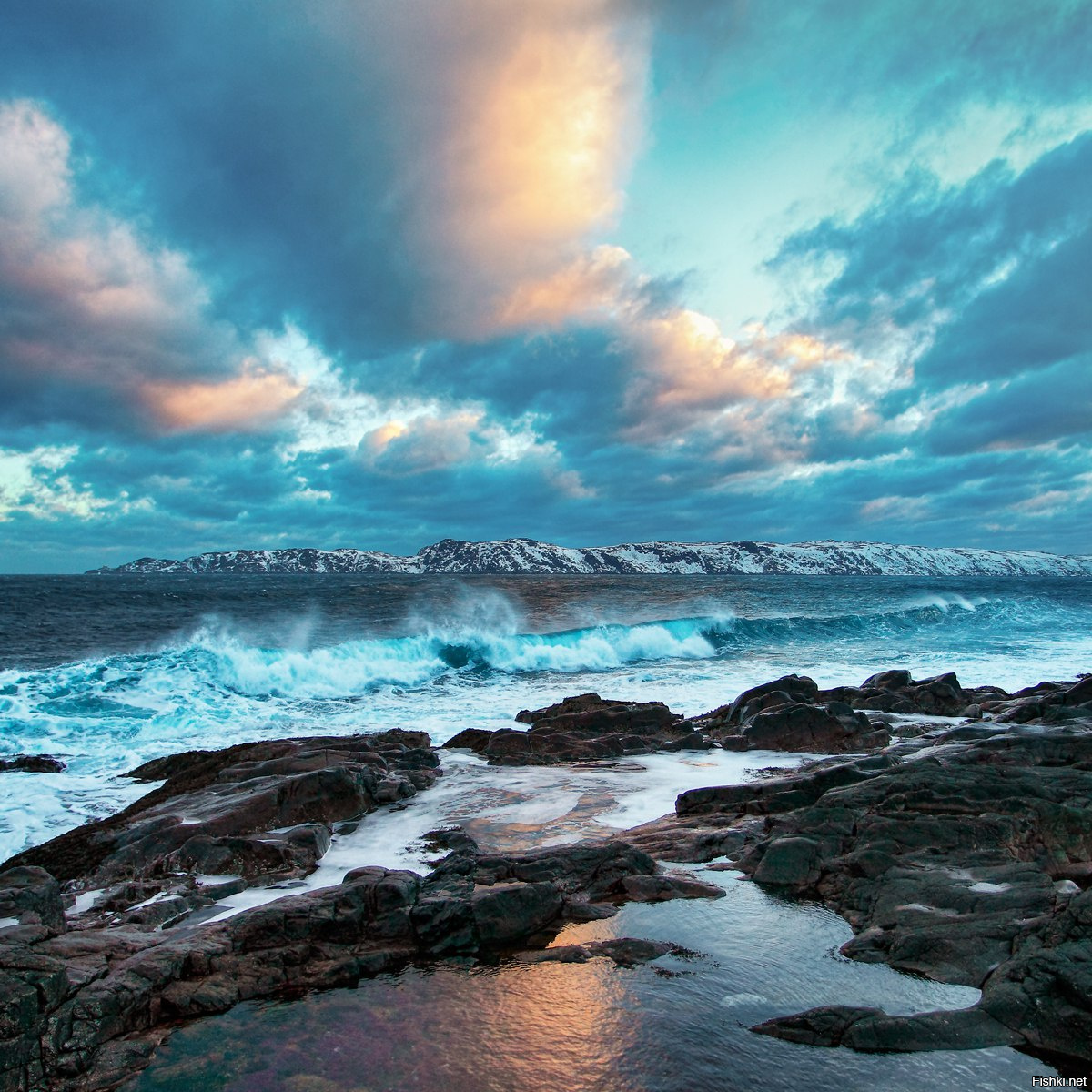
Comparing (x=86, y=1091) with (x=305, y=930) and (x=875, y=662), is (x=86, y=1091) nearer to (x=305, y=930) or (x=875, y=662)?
(x=305, y=930)

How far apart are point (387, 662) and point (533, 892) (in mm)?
24931

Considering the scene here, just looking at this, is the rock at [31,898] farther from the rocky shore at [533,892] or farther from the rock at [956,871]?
the rock at [956,871]

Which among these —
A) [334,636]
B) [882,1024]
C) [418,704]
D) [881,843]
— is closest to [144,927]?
[882,1024]

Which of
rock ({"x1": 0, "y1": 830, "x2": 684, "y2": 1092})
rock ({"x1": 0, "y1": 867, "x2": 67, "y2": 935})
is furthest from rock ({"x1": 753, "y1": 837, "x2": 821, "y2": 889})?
rock ({"x1": 0, "y1": 867, "x2": 67, "y2": 935})

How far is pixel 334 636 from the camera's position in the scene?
42.1m

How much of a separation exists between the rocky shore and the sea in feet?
0.92

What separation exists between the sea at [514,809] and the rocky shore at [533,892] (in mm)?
281

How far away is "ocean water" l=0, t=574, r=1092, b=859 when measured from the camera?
18656 mm

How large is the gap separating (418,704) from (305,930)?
57.7 feet

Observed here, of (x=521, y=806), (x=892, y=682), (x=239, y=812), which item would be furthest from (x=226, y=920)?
(x=892, y=682)

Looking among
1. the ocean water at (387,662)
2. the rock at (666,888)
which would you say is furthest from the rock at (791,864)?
the ocean water at (387,662)

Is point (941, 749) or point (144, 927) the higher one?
point (941, 749)

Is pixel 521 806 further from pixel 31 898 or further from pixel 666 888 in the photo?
pixel 31 898

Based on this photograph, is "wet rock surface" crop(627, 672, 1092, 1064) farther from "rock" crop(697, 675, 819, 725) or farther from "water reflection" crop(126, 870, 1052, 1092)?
"rock" crop(697, 675, 819, 725)
